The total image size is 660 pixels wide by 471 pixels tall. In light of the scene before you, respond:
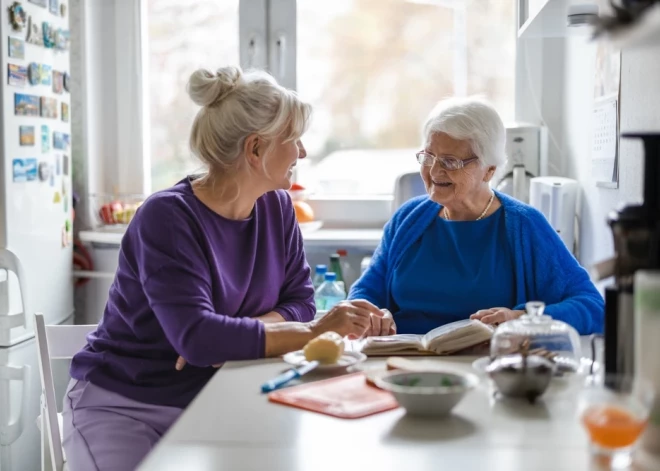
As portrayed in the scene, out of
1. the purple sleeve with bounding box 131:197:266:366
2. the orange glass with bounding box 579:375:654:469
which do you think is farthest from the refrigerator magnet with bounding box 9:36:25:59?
the orange glass with bounding box 579:375:654:469

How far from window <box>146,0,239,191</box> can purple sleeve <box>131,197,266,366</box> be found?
1.55m

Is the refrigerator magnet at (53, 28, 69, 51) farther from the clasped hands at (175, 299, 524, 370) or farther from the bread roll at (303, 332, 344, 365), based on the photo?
the bread roll at (303, 332, 344, 365)

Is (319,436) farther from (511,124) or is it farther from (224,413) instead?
(511,124)

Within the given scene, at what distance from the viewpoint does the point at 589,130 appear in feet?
8.09

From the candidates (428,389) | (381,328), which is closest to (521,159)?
(381,328)

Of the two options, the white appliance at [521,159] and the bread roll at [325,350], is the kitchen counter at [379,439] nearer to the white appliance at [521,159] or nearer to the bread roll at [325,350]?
the bread roll at [325,350]

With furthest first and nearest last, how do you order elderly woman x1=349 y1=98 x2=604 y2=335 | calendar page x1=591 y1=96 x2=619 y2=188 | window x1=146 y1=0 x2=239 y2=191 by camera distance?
1. window x1=146 y1=0 x2=239 y2=191
2. calendar page x1=591 y1=96 x2=619 y2=188
3. elderly woman x1=349 y1=98 x2=604 y2=335

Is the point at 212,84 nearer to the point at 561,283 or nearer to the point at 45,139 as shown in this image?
the point at 561,283

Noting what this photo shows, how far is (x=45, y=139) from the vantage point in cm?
267

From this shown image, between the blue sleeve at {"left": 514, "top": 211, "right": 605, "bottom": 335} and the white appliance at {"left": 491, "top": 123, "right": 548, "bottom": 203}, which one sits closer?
the blue sleeve at {"left": 514, "top": 211, "right": 605, "bottom": 335}

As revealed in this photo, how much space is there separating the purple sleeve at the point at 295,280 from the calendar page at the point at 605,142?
77cm

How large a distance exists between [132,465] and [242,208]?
0.57 meters

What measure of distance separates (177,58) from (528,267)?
5.86ft

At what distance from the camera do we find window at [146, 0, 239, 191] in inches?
125
